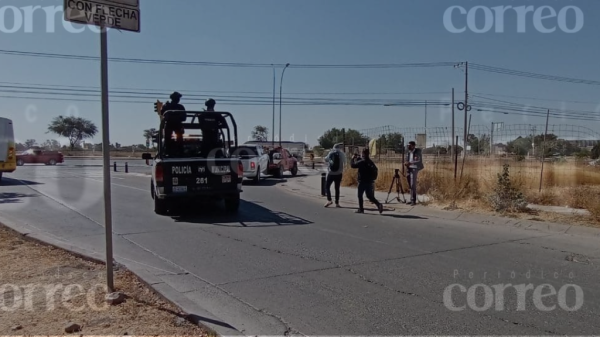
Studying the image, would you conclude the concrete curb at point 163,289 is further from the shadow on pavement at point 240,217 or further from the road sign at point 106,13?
the shadow on pavement at point 240,217

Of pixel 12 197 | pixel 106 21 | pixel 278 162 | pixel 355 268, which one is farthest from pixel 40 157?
pixel 106 21

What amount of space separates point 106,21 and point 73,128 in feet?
309

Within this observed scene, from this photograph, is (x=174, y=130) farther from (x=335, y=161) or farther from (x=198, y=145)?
(x=335, y=161)

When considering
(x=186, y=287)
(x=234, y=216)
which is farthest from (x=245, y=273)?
(x=234, y=216)

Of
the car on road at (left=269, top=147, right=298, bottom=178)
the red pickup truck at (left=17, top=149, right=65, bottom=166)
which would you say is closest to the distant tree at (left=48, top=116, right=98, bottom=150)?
the red pickup truck at (left=17, top=149, right=65, bottom=166)

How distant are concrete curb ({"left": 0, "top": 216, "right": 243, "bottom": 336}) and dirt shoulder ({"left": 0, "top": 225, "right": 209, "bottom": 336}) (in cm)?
6

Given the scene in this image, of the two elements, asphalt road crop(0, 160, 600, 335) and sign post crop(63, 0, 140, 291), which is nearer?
sign post crop(63, 0, 140, 291)

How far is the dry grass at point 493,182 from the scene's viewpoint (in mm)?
12625

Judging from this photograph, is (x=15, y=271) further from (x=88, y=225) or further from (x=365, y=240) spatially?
(x=365, y=240)

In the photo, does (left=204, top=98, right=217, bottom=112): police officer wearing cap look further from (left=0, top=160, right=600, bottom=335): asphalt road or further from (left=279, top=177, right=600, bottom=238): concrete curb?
(left=279, top=177, right=600, bottom=238): concrete curb

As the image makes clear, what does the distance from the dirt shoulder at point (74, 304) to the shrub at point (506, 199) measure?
9279mm

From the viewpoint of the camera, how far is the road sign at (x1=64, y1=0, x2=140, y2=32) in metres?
4.45

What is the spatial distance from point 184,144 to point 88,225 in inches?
141

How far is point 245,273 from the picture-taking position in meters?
6.34
